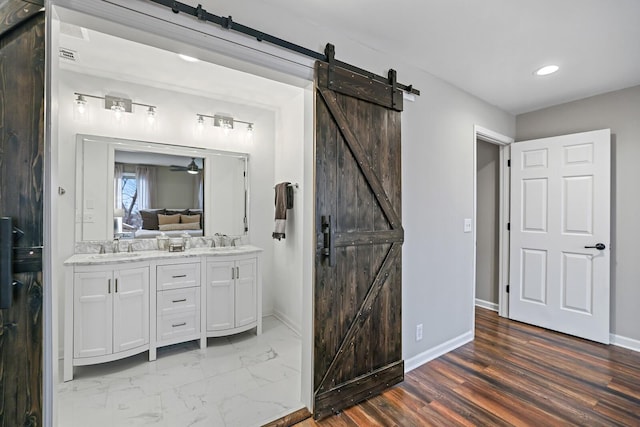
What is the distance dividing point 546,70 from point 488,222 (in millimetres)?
2008

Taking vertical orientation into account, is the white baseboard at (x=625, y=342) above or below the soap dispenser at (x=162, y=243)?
below

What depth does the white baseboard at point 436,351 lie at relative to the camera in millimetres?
2461

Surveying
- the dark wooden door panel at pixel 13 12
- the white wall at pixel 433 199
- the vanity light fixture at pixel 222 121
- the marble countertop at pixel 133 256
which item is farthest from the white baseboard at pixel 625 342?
the dark wooden door panel at pixel 13 12

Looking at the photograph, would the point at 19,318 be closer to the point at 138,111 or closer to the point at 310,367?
the point at 310,367

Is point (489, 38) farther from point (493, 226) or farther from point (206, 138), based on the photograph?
point (206, 138)

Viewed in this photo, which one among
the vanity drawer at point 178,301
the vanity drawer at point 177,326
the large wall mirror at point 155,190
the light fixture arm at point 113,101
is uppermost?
the light fixture arm at point 113,101

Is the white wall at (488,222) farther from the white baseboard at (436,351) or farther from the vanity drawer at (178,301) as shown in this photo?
the vanity drawer at (178,301)

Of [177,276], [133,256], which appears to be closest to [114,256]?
[133,256]

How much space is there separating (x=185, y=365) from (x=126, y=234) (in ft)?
4.39

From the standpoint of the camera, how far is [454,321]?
9.38 ft

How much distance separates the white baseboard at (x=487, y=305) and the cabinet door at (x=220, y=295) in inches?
129

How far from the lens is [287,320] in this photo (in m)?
3.39

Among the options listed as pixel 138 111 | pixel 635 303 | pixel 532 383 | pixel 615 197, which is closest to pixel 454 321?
pixel 532 383

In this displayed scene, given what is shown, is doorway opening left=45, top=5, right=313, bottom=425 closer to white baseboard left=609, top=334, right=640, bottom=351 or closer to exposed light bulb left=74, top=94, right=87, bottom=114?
exposed light bulb left=74, top=94, right=87, bottom=114
